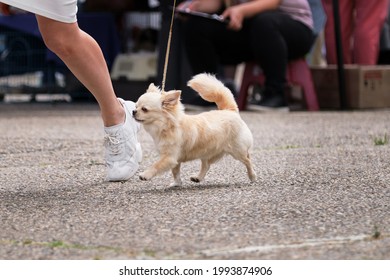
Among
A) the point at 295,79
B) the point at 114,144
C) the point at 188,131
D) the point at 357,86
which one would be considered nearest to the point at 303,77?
the point at 295,79

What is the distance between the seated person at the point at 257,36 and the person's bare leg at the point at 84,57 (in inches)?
141

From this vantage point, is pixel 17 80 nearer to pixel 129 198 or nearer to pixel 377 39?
pixel 377 39

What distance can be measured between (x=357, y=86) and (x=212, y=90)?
4.42m

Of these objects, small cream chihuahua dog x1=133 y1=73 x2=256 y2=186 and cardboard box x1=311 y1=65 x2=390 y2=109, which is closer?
small cream chihuahua dog x1=133 y1=73 x2=256 y2=186

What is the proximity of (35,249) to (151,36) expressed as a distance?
7236mm

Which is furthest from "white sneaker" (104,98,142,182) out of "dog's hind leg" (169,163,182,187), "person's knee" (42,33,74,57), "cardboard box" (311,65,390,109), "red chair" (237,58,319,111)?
"cardboard box" (311,65,390,109)

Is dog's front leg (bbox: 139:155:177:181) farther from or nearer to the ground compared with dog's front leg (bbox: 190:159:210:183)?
farther from the ground

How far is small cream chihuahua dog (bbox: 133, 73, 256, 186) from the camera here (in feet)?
12.9

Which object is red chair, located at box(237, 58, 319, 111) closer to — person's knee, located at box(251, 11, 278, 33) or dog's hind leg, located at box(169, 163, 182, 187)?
person's knee, located at box(251, 11, 278, 33)

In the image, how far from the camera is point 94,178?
4.40m

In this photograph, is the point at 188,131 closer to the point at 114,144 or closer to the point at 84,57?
the point at 114,144

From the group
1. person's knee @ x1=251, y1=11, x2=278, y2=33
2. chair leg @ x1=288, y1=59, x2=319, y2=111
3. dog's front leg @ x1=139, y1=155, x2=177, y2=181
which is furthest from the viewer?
chair leg @ x1=288, y1=59, x2=319, y2=111

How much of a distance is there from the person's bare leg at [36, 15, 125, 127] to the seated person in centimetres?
359

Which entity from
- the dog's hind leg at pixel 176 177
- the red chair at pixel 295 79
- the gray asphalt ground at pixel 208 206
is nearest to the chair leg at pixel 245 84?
the red chair at pixel 295 79
